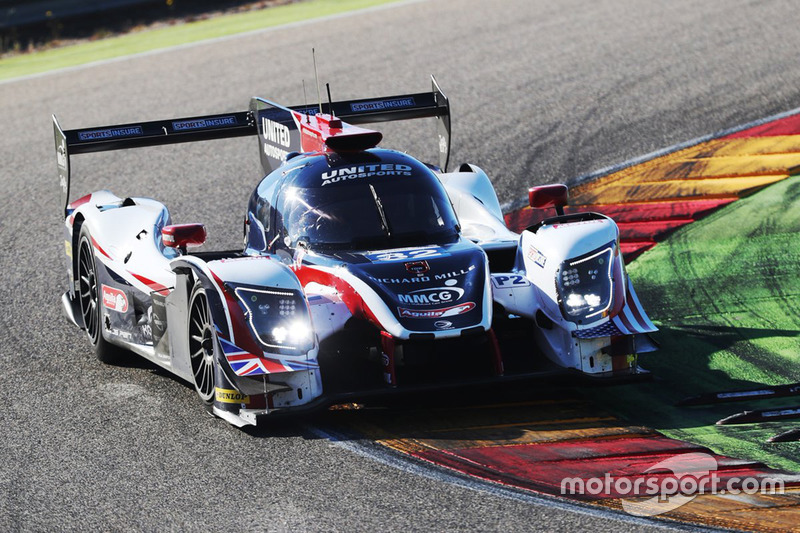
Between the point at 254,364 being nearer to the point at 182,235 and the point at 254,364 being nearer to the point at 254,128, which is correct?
the point at 182,235

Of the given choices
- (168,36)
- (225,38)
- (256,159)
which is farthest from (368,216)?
(168,36)

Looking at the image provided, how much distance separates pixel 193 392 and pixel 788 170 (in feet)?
23.0

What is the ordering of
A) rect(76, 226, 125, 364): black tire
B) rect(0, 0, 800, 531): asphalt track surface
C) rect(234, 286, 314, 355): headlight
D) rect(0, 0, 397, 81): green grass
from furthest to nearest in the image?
rect(0, 0, 397, 81): green grass, rect(76, 226, 125, 364): black tire, rect(234, 286, 314, 355): headlight, rect(0, 0, 800, 531): asphalt track surface

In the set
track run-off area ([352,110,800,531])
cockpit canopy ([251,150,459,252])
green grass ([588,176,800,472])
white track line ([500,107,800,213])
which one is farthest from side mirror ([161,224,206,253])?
white track line ([500,107,800,213])

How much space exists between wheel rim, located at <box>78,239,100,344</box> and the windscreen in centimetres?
183

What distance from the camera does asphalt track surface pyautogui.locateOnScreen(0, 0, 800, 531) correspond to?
20.9 ft

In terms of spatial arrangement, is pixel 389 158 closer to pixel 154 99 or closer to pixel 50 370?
pixel 50 370

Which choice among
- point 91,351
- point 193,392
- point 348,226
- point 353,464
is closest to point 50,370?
point 91,351

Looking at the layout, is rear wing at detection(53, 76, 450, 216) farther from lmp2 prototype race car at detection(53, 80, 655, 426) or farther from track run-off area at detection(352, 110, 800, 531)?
track run-off area at detection(352, 110, 800, 531)

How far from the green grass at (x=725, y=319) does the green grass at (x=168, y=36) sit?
430 inches

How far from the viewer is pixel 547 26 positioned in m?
19.2

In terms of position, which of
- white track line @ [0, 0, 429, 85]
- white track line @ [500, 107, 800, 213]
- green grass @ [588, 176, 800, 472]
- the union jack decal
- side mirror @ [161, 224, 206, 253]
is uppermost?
white track line @ [0, 0, 429, 85]

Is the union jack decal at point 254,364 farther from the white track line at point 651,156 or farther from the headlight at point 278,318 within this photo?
the white track line at point 651,156

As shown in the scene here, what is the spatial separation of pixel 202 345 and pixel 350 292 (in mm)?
967
